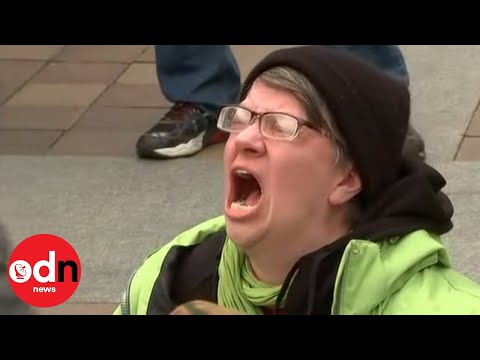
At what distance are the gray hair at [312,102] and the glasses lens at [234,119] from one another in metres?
0.10

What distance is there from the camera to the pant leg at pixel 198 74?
535 cm

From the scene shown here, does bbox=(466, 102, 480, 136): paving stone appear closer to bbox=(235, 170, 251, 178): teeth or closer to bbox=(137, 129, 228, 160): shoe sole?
bbox=(137, 129, 228, 160): shoe sole

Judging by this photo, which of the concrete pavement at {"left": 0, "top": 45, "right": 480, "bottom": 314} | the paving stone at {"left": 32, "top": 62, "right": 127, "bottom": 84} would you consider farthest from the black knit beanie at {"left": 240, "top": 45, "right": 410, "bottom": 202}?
the paving stone at {"left": 32, "top": 62, "right": 127, "bottom": 84}

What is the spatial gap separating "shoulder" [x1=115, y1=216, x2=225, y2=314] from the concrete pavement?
3.85ft

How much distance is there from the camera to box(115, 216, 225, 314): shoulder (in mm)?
2467

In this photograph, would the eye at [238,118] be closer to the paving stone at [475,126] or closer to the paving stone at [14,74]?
the paving stone at [475,126]

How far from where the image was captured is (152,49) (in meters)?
6.84

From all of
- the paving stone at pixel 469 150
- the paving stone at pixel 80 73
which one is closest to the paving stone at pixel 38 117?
the paving stone at pixel 80 73

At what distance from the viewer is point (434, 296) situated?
2.28 m

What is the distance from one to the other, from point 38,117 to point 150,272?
3438 mm

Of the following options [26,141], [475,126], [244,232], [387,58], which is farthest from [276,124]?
[26,141]

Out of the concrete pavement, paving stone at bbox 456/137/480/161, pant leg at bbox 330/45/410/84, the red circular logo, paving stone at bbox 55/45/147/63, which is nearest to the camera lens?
the red circular logo
